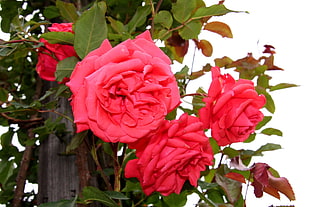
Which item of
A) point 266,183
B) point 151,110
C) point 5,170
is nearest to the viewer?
point 151,110

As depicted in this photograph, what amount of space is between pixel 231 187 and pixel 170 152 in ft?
0.46

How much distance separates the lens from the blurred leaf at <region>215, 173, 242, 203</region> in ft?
1.90

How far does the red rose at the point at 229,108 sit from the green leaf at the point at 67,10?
32 cm

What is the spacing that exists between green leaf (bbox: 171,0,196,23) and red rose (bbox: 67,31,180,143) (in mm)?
238

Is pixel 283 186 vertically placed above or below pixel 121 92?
below

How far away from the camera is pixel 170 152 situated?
0.52 metres

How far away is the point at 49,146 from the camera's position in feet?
2.69

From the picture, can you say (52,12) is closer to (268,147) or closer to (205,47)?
(205,47)

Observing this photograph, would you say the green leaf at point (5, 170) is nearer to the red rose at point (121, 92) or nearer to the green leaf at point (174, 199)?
the green leaf at point (174, 199)

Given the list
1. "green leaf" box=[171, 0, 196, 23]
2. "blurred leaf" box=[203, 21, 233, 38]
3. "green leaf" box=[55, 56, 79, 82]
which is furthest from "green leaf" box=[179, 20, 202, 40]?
"green leaf" box=[55, 56, 79, 82]

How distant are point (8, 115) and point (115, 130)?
457 mm

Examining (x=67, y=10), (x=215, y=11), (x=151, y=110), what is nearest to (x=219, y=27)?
(x=215, y=11)

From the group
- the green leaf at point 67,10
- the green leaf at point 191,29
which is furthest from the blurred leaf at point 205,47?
the green leaf at point 67,10

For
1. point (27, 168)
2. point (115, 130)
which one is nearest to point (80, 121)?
point (115, 130)
